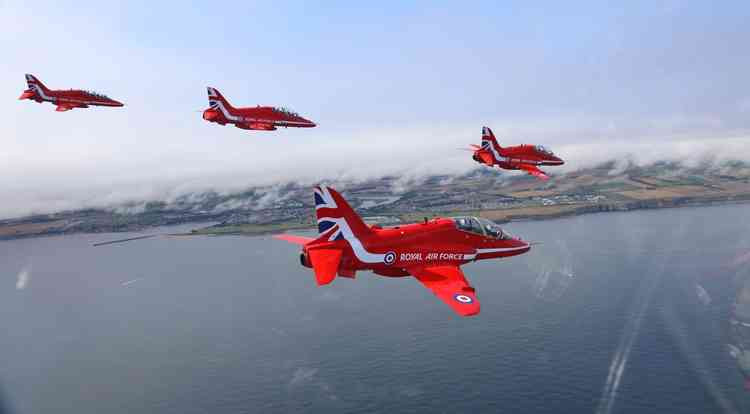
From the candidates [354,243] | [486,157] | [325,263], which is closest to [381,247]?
[354,243]

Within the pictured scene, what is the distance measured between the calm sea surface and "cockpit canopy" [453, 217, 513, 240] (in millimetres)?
61834

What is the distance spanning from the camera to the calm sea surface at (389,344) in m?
92.3

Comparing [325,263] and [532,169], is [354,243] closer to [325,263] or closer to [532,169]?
[325,263]

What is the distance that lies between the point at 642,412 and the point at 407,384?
43.8m

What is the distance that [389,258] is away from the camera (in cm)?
3422

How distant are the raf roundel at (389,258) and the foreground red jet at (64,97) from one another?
1213 inches

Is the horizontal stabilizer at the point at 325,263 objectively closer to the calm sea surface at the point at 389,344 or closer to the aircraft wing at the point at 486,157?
the aircraft wing at the point at 486,157

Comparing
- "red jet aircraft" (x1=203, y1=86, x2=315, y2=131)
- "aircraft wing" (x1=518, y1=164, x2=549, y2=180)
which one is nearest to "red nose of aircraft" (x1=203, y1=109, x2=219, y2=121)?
"red jet aircraft" (x1=203, y1=86, x2=315, y2=131)

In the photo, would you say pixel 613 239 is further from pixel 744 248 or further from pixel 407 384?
pixel 407 384

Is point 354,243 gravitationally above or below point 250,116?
below

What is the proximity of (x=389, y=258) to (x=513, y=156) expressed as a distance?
25.2 meters

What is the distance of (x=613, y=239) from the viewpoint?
199250mm

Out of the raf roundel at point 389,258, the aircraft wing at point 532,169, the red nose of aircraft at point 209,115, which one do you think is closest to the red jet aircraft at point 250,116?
the red nose of aircraft at point 209,115

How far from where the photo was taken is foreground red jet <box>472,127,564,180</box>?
4994 centimetres
